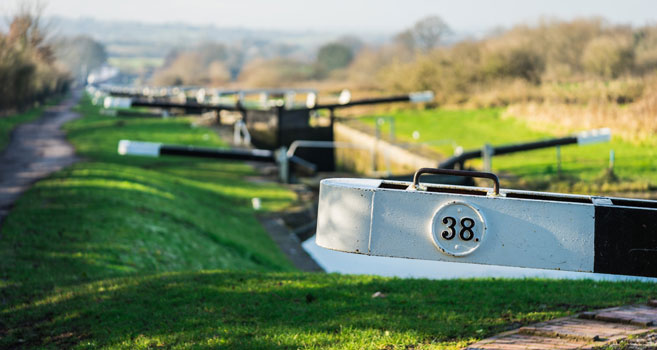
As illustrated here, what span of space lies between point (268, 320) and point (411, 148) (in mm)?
21724

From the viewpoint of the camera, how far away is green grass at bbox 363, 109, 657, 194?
60.2ft

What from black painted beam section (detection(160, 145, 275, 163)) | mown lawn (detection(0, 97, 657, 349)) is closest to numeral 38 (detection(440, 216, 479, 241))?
mown lawn (detection(0, 97, 657, 349))

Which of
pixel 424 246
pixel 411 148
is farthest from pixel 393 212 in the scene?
A: pixel 411 148

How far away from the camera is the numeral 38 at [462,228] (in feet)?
13.2

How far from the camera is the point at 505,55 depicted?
42.8m

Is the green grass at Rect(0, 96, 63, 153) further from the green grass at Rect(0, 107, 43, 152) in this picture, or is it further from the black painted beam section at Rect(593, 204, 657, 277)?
the black painted beam section at Rect(593, 204, 657, 277)

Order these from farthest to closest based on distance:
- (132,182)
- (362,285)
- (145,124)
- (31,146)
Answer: (145,124)
(31,146)
(132,182)
(362,285)

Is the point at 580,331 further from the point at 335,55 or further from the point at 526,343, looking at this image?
the point at 335,55

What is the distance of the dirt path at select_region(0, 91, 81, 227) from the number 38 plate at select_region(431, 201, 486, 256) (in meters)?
9.98

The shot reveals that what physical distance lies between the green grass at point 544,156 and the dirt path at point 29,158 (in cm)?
1135

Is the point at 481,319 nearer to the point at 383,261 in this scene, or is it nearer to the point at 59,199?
the point at 383,261

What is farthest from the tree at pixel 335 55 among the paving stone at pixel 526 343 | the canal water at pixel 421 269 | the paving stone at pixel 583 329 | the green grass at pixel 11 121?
the paving stone at pixel 526 343

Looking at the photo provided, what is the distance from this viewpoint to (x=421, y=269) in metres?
11.2

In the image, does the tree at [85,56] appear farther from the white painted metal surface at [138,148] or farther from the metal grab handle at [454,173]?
the metal grab handle at [454,173]
